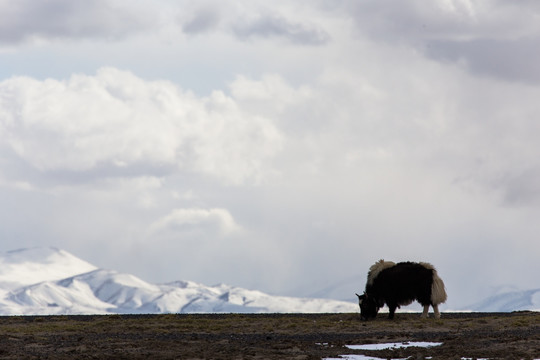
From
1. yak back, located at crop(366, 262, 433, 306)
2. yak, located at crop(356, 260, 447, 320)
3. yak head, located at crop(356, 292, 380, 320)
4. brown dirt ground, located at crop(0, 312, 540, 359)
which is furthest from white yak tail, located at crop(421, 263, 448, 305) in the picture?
yak head, located at crop(356, 292, 380, 320)

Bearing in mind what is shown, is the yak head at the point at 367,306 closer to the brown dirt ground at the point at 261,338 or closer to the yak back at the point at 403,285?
the yak back at the point at 403,285

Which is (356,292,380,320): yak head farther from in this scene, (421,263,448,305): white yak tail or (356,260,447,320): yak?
(421,263,448,305): white yak tail

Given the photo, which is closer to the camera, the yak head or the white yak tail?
the white yak tail

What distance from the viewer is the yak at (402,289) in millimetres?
46594

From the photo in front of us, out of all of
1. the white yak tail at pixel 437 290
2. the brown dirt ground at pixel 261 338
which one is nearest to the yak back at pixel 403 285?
the white yak tail at pixel 437 290

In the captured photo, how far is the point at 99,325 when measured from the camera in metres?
46.0

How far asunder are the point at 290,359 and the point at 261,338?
23.8 feet

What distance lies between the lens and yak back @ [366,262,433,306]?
4678 centimetres

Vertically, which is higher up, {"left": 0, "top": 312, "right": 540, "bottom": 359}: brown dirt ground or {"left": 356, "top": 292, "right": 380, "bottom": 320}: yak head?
{"left": 356, "top": 292, "right": 380, "bottom": 320}: yak head

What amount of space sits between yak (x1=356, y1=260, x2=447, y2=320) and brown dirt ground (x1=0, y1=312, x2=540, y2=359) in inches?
42.8

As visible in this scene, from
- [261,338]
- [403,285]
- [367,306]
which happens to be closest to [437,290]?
[403,285]

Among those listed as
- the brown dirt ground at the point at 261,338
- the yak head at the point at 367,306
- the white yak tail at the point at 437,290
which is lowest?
the brown dirt ground at the point at 261,338

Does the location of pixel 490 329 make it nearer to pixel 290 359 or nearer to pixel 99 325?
pixel 290 359

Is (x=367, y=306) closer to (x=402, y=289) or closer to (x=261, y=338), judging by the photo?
(x=402, y=289)
